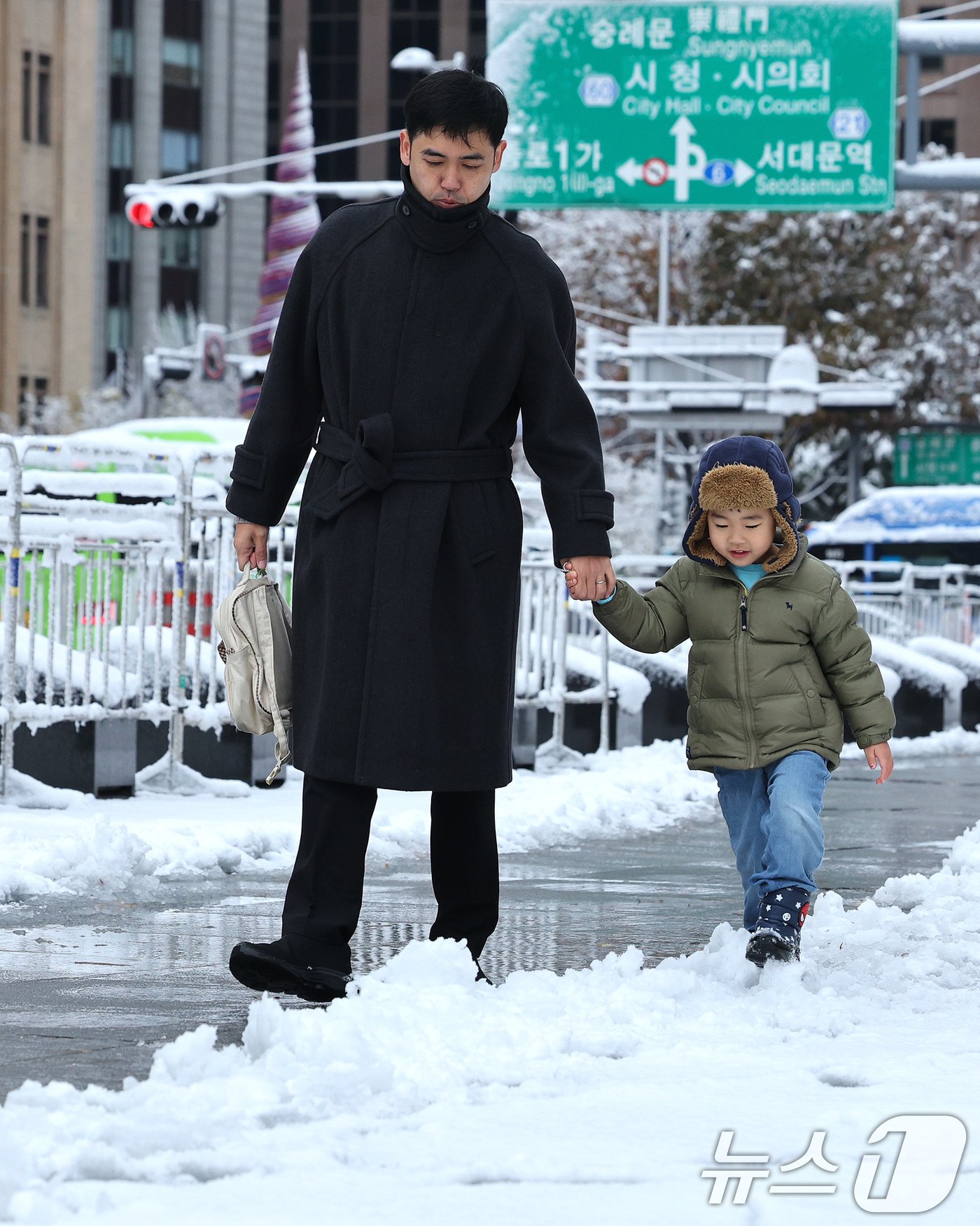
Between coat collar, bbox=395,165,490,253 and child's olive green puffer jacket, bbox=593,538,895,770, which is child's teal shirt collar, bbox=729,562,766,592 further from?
coat collar, bbox=395,165,490,253

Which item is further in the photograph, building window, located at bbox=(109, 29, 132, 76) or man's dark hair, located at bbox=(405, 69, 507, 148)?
building window, located at bbox=(109, 29, 132, 76)

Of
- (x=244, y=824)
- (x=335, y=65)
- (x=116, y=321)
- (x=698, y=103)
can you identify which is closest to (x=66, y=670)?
(x=244, y=824)

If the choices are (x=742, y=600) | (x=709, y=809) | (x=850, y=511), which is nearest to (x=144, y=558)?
(x=709, y=809)

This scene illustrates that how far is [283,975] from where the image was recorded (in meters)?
4.89

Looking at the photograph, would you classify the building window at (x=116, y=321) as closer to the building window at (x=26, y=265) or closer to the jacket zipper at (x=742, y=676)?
the building window at (x=26, y=265)

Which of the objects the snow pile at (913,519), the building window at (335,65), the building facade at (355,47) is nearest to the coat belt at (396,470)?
the snow pile at (913,519)

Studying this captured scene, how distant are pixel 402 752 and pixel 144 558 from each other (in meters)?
5.57

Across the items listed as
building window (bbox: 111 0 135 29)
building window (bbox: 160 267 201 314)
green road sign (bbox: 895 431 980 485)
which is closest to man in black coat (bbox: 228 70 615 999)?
green road sign (bbox: 895 431 980 485)

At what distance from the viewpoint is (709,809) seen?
36.9ft

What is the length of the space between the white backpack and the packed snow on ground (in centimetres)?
191

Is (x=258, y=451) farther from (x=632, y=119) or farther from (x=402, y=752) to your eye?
(x=632, y=119)

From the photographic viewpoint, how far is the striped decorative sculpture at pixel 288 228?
50625 mm

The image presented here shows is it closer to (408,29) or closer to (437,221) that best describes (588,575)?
(437,221)

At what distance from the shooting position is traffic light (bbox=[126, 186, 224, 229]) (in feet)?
81.7
